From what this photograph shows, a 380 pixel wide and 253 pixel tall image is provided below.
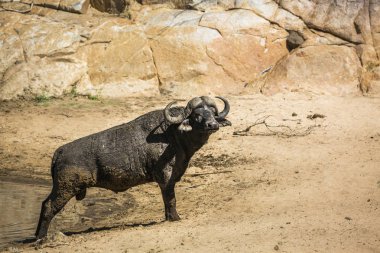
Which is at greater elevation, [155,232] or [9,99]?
[155,232]

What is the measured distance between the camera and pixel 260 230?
991 centimetres

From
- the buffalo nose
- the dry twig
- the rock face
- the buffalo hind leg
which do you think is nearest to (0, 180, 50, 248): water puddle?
the buffalo hind leg

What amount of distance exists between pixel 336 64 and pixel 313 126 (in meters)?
2.44

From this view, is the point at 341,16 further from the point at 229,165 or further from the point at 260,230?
the point at 260,230

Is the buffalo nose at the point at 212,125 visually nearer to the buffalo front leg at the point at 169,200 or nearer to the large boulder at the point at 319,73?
the buffalo front leg at the point at 169,200

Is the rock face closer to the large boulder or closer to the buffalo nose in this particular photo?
the large boulder

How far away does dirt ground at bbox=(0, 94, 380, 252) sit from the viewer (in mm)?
9719

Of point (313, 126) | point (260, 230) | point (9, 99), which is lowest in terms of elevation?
point (9, 99)

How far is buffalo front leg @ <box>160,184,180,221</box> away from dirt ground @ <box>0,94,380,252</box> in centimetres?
20

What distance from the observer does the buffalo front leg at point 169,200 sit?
10.8 meters

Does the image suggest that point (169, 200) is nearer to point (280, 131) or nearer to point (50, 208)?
point (50, 208)

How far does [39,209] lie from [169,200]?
2.76 metres

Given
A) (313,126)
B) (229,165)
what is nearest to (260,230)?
(229,165)

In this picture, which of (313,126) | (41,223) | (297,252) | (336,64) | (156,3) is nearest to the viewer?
(297,252)
